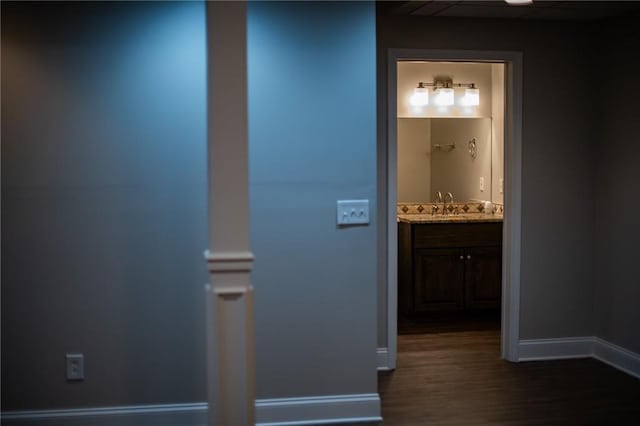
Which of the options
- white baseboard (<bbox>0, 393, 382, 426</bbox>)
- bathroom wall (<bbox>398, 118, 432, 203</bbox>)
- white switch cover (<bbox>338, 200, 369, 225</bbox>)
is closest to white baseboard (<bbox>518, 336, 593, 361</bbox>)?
white baseboard (<bbox>0, 393, 382, 426</bbox>)

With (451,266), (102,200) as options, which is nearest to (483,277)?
(451,266)

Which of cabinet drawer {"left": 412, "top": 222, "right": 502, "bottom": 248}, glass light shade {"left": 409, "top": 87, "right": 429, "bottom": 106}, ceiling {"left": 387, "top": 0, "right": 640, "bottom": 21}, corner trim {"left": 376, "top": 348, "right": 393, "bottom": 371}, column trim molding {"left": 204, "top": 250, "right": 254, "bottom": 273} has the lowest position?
corner trim {"left": 376, "top": 348, "right": 393, "bottom": 371}

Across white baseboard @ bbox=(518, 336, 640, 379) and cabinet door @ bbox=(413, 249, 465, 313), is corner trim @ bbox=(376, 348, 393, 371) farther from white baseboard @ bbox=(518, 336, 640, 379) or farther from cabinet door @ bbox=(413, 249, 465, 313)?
cabinet door @ bbox=(413, 249, 465, 313)

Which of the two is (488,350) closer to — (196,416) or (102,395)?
(196,416)

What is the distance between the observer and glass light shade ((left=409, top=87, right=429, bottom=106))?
232 inches

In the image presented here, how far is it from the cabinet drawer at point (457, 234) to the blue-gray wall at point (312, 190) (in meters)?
2.09

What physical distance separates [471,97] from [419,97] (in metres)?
0.45

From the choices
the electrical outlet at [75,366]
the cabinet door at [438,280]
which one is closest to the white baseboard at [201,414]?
the electrical outlet at [75,366]

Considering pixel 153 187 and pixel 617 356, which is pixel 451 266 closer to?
pixel 617 356

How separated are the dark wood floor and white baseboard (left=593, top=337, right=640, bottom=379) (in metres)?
0.06

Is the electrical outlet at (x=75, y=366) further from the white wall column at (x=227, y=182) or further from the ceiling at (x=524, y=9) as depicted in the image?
the ceiling at (x=524, y=9)

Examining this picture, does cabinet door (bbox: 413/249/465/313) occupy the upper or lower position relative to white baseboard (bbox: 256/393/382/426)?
upper

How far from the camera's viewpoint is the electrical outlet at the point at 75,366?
3.38 meters

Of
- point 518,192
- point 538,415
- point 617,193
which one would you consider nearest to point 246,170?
point 538,415
